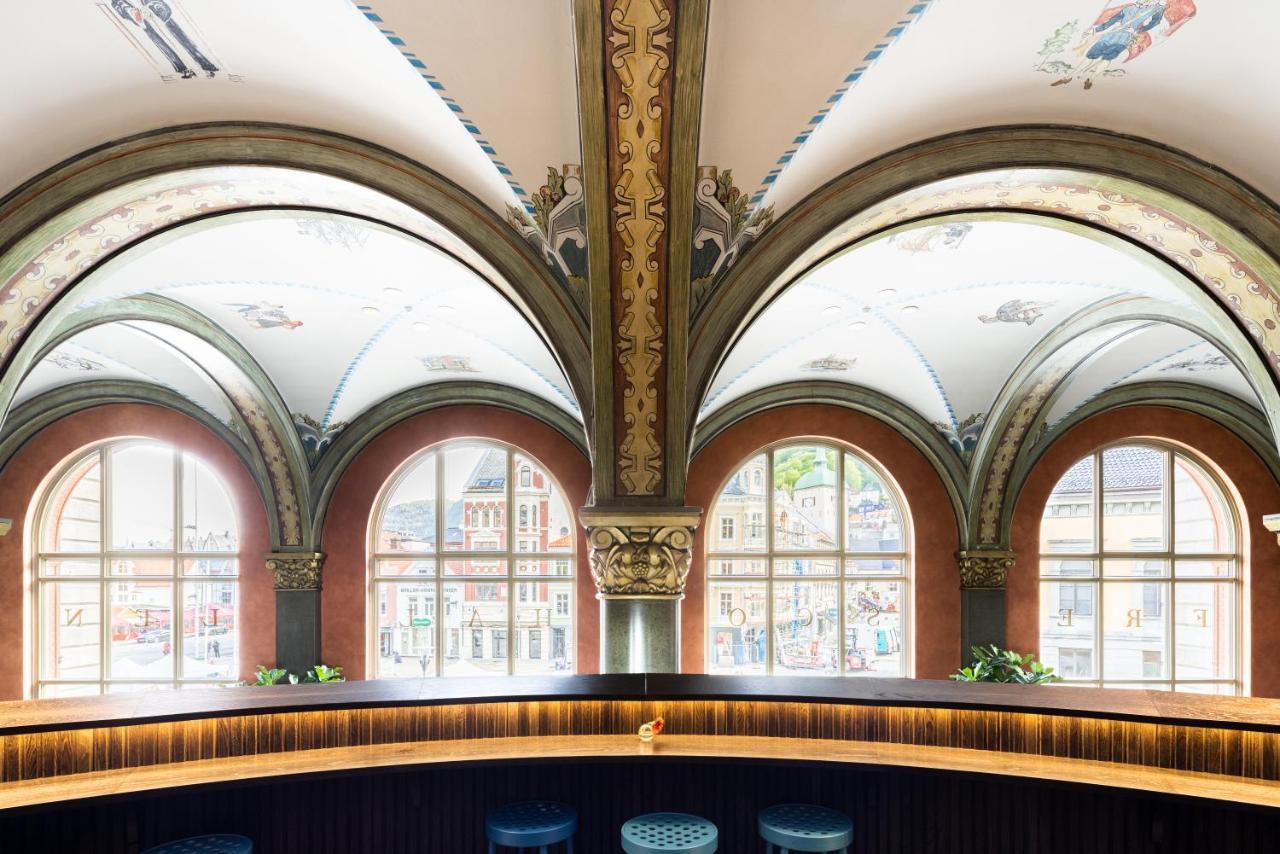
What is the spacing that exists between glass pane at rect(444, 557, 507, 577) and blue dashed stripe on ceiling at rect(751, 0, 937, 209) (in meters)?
6.97

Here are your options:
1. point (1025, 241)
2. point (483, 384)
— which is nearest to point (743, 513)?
point (483, 384)

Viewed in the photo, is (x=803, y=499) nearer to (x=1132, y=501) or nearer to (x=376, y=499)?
(x=1132, y=501)

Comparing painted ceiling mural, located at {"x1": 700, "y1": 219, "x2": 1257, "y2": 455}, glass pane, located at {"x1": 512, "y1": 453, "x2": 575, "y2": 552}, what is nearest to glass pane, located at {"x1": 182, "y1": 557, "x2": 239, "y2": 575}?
glass pane, located at {"x1": 512, "y1": 453, "x2": 575, "y2": 552}

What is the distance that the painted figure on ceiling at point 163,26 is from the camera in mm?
3166

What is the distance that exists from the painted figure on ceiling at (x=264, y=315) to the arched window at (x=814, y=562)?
5357 millimetres

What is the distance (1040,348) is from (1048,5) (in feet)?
17.0

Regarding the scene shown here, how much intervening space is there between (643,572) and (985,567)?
6.40 m

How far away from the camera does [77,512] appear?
33.1 feet

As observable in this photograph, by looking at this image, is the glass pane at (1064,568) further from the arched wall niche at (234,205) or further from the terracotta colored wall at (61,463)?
the terracotta colored wall at (61,463)

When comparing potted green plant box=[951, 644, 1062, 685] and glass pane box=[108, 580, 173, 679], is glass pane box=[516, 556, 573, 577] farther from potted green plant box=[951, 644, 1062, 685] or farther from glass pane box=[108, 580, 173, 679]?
potted green plant box=[951, 644, 1062, 685]

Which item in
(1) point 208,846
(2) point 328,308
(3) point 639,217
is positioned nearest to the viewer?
(1) point 208,846

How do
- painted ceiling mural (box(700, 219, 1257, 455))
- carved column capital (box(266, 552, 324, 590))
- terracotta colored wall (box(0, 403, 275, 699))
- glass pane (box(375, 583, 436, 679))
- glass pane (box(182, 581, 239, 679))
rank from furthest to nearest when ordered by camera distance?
glass pane (box(375, 583, 436, 679)), glass pane (box(182, 581, 239, 679)), terracotta colored wall (box(0, 403, 275, 699)), carved column capital (box(266, 552, 324, 590)), painted ceiling mural (box(700, 219, 1257, 455))

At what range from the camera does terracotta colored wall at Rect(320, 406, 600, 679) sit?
974 centimetres

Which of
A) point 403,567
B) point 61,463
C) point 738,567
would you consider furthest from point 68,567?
point 738,567
